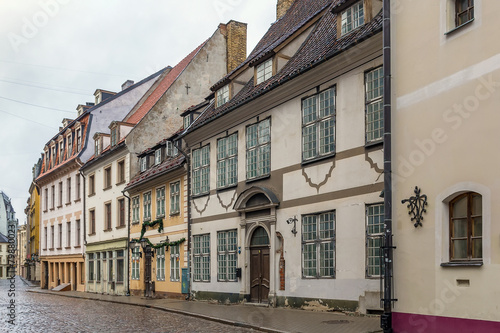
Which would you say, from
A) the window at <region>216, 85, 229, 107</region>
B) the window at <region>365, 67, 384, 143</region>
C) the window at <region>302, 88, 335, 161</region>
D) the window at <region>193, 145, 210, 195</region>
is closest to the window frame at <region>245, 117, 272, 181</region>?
the window at <region>302, 88, 335, 161</region>

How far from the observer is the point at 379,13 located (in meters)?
16.0

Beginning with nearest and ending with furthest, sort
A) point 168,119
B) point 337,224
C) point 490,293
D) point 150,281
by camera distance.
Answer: point 490,293 → point 337,224 → point 150,281 → point 168,119

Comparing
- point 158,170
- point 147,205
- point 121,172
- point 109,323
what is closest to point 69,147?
point 121,172

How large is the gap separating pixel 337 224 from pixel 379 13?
570cm

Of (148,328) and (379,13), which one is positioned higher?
(379,13)

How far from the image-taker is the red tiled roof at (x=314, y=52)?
1584cm

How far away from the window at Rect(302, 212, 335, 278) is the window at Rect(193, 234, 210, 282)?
23.5 feet

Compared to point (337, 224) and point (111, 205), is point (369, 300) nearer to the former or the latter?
point (337, 224)

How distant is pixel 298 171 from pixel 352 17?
473cm

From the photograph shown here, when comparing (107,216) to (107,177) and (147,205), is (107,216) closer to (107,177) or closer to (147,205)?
(107,177)

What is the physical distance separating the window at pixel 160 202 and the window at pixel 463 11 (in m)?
19.7

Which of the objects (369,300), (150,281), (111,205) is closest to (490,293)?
(369,300)

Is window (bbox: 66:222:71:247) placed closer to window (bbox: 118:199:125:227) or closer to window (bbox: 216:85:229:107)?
window (bbox: 118:199:125:227)

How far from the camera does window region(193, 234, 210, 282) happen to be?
79.6 feet
